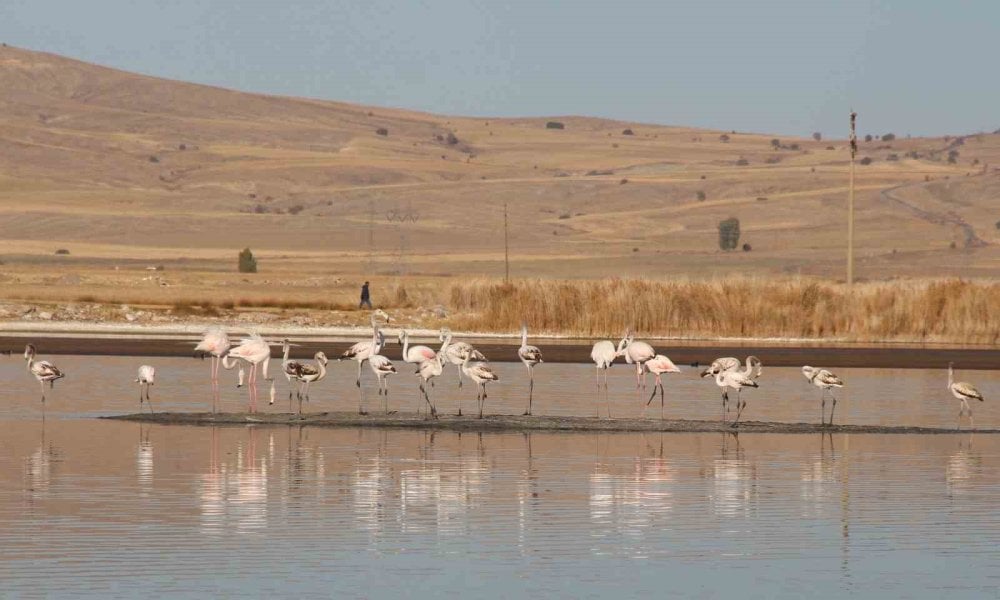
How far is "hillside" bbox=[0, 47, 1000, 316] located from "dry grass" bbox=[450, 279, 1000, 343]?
20.0 meters

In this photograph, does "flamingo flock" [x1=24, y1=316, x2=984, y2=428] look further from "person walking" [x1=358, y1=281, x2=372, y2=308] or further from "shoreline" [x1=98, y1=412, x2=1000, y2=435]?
"person walking" [x1=358, y1=281, x2=372, y2=308]

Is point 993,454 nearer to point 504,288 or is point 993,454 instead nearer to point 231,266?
point 504,288

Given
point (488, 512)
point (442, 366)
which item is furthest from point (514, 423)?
point (488, 512)

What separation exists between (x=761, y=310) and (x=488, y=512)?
118 feet

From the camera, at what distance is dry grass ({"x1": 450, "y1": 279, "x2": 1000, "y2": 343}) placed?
5247 centimetres

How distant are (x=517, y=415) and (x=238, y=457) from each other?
648 centimetres

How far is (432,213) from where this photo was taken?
505 ft

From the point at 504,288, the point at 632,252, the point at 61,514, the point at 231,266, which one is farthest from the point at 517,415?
the point at 632,252

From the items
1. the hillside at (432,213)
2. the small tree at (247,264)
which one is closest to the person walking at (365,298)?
the hillside at (432,213)

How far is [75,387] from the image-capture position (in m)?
33.4

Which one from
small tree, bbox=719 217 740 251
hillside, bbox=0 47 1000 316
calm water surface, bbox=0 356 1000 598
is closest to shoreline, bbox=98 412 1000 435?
calm water surface, bbox=0 356 1000 598

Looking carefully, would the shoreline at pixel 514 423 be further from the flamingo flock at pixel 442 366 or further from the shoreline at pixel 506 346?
the shoreline at pixel 506 346

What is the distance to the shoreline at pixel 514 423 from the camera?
27.0m

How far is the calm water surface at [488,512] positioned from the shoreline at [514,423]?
1.63ft
